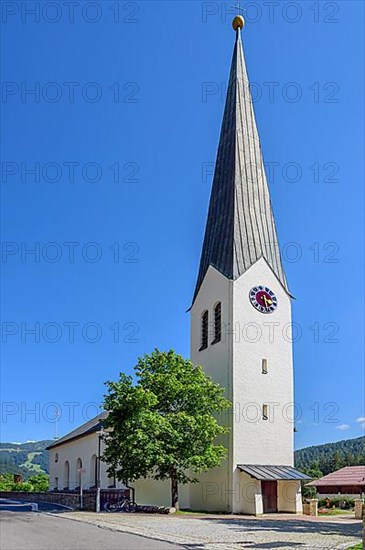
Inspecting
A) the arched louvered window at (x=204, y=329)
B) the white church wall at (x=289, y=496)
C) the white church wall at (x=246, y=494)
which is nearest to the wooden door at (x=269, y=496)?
the white church wall at (x=289, y=496)

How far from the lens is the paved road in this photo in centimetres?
1595

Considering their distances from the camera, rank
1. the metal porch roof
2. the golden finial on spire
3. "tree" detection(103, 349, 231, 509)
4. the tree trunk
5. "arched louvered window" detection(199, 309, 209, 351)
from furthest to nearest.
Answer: the golden finial on spire, "arched louvered window" detection(199, 309, 209, 351), the metal porch roof, the tree trunk, "tree" detection(103, 349, 231, 509)

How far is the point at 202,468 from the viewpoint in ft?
105

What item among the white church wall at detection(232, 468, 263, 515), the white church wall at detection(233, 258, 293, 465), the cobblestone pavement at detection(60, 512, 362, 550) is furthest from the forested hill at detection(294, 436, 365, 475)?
the cobblestone pavement at detection(60, 512, 362, 550)

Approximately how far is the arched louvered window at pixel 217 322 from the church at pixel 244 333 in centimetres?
6

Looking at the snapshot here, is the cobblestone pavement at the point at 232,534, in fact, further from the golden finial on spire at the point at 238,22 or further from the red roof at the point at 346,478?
the golden finial on spire at the point at 238,22

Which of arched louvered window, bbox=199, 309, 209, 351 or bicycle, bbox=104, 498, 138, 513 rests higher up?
arched louvered window, bbox=199, 309, 209, 351

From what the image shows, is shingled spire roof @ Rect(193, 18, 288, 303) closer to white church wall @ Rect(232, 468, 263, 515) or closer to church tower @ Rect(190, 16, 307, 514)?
church tower @ Rect(190, 16, 307, 514)

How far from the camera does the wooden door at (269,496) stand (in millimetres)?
35031

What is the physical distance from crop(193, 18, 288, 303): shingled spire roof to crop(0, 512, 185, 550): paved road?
19708mm

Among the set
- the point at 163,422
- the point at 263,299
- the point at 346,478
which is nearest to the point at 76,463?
the point at 346,478

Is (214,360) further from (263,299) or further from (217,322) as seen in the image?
(263,299)

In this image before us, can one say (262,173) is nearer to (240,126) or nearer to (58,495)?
(240,126)

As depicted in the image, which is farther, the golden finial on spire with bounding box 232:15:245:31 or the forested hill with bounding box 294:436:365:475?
the forested hill with bounding box 294:436:365:475
